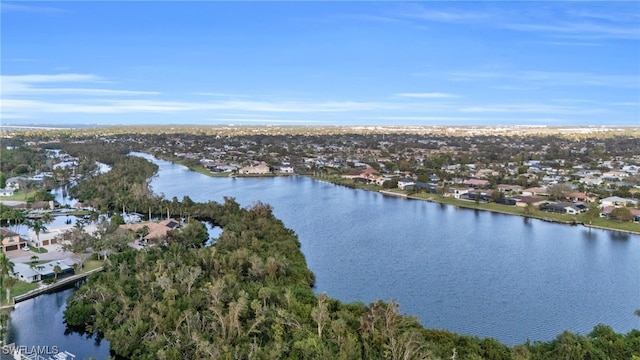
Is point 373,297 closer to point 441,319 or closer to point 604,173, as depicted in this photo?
point 441,319

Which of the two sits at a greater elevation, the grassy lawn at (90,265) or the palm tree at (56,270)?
the palm tree at (56,270)

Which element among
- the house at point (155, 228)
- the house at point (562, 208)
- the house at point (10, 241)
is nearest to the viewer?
the house at point (10, 241)

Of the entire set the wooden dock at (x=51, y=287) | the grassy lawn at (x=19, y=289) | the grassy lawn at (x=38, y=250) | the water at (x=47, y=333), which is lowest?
the water at (x=47, y=333)

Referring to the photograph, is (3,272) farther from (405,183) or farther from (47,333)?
(405,183)

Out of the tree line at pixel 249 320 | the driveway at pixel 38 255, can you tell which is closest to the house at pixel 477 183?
the tree line at pixel 249 320

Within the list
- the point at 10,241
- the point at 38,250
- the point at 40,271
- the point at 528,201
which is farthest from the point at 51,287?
the point at 528,201

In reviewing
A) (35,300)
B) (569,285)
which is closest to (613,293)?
(569,285)

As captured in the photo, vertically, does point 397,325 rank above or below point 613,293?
above

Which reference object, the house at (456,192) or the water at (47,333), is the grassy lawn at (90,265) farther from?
the house at (456,192)
